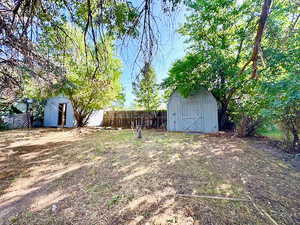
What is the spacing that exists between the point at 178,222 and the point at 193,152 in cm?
260

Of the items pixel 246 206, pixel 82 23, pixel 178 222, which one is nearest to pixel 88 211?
pixel 178 222

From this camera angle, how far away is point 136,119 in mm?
11133

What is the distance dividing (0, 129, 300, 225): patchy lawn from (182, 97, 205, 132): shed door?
4.35 m

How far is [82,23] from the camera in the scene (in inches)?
92.3

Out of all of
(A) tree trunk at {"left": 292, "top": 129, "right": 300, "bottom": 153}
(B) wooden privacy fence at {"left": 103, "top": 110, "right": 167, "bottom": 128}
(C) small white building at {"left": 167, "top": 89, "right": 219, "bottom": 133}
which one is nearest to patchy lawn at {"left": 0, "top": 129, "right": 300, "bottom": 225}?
(A) tree trunk at {"left": 292, "top": 129, "right": 300, "bottom": 153}

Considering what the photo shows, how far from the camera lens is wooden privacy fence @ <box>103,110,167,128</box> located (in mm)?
10387

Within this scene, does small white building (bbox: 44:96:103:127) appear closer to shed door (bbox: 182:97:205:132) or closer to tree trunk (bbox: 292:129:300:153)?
shed door (bbox: 182:97:205:132)

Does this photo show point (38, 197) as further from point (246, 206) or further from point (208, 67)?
point (208, 67)

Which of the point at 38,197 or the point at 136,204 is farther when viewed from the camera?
the point at 38,197

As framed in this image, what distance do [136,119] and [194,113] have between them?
5094 millimetres

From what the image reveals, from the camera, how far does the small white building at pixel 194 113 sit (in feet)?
24.1

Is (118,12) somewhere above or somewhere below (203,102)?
above

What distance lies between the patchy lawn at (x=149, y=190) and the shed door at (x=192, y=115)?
4.35 meters

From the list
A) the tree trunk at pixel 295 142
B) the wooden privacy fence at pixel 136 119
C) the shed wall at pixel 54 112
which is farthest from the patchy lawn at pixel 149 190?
the shed wall at pixel 54 112
